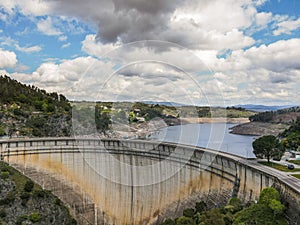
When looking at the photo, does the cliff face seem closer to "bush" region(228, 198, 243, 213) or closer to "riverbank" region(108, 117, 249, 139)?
"riverbank" region(108, 117, 249, 139)

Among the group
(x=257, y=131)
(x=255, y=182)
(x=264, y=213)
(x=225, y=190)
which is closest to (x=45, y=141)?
(x=225, y=190)

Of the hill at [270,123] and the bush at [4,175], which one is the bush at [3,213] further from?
the hill at [270,123]

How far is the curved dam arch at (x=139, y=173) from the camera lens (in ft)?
67.9

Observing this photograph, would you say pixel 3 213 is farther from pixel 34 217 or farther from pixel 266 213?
pixel 266 213

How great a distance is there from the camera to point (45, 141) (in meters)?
32.3

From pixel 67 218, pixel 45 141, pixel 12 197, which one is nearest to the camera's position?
pixel 12 197

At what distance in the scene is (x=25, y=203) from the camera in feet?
92.5

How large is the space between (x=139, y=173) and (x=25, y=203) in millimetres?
10829

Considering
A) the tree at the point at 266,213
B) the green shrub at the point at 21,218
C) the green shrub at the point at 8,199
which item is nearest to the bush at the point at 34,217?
the green shrub at the point at 21,218

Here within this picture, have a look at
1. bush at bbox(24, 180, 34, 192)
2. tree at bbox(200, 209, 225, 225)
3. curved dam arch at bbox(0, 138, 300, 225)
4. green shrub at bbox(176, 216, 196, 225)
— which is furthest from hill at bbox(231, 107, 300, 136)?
tree at bbox(200, 209, 225, 225)

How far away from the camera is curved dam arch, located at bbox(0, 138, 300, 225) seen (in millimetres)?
20708

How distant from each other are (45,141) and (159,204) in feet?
46.3

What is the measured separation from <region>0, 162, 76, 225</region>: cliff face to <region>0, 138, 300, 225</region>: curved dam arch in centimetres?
175

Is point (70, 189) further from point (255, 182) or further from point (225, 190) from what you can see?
point (255, 182)
